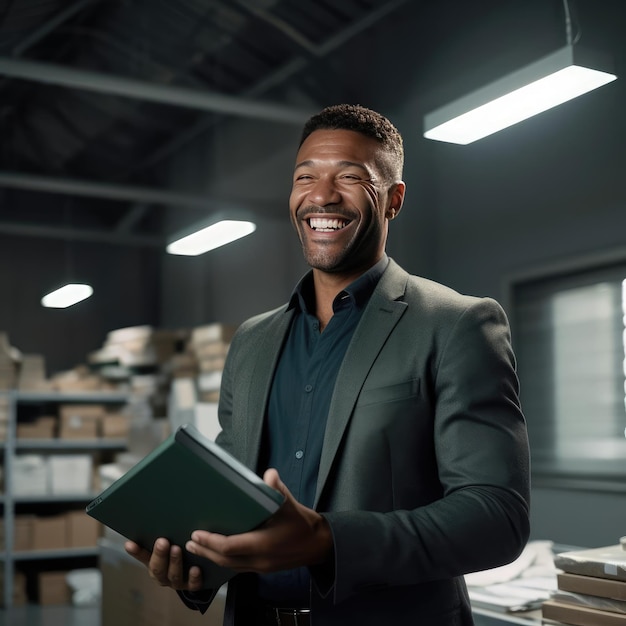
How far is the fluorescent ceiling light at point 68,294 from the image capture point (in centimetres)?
816

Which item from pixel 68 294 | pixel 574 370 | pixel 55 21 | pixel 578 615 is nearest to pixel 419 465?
pixel 578 615

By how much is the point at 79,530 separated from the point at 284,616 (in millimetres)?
6582

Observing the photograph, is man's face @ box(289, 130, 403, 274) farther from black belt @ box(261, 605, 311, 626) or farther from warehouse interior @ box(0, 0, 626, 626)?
warehouse interior @ box(0, 0, 626, 626)

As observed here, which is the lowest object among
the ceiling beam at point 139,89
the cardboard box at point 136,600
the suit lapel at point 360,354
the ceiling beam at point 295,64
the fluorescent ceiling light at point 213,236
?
the cardboard box at point 136,600

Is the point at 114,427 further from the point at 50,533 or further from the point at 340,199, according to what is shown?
the point at 340,199

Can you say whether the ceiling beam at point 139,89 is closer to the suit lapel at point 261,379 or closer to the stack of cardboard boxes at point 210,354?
the stack of cardboard boxes at point 210,354

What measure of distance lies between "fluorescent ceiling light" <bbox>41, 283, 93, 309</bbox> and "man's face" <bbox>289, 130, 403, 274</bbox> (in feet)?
22.6

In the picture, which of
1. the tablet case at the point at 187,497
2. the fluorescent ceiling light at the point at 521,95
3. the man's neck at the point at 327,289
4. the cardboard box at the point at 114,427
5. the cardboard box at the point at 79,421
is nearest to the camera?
the tablet case at the point at 187,497

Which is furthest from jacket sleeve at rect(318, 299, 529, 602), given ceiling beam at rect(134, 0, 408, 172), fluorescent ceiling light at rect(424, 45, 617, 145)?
ceiling beam at rect(134, 0, 408, 172)

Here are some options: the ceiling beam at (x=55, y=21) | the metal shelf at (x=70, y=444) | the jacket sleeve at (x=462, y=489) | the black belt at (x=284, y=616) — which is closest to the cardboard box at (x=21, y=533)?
the metal shelf at (x=70, y=444)

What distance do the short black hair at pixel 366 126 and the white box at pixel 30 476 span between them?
6423mm

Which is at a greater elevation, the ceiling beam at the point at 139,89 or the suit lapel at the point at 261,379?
the ceiling beam at the point at 139,89

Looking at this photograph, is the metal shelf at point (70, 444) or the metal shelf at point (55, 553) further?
the metal shelf at point (70, 444)

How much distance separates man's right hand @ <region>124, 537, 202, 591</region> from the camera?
1228mm
